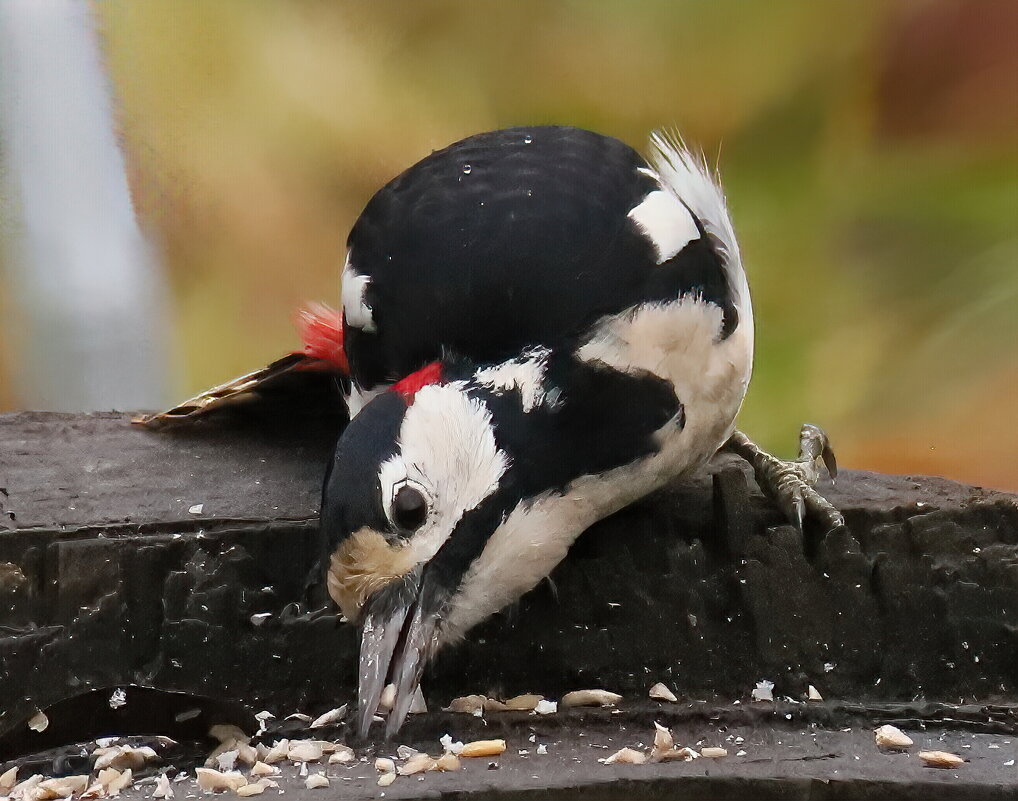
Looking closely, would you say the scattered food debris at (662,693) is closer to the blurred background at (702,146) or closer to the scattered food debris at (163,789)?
the scattered food debris at (163,789)

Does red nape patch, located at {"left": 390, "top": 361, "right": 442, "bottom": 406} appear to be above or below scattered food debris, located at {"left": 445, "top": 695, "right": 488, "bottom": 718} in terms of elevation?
above

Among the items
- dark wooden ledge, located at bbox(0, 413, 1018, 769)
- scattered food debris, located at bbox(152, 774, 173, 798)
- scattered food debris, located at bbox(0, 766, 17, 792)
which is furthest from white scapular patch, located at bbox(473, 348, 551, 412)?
scattered food debris, located at bbox(0, 766, 17, 792)

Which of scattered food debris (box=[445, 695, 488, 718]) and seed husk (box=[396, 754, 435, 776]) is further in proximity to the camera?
scattered food debris (box=[445, 695, 488, 718])

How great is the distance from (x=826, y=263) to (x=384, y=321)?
3.28 ft

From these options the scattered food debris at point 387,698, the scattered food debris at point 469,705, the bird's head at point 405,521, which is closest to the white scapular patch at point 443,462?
the bird's head at point 405,521

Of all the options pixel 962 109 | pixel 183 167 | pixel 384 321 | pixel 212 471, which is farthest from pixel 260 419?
pixel 962 109

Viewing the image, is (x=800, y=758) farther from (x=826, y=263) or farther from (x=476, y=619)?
(x=826, y=263)

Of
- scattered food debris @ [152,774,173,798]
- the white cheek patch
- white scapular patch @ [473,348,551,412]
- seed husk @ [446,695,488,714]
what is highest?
the white cheek patch

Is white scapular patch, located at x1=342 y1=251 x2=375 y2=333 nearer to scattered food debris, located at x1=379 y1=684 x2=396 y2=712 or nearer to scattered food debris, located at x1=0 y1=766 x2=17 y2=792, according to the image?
scattered food debris, located at x1=379 y1=684 x2=396 y2=712

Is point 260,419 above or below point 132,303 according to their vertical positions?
below

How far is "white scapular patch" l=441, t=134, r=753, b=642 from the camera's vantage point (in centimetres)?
105

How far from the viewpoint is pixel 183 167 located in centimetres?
187

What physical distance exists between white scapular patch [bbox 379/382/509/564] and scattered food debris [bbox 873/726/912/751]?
458mm

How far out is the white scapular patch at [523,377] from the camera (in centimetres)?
106
